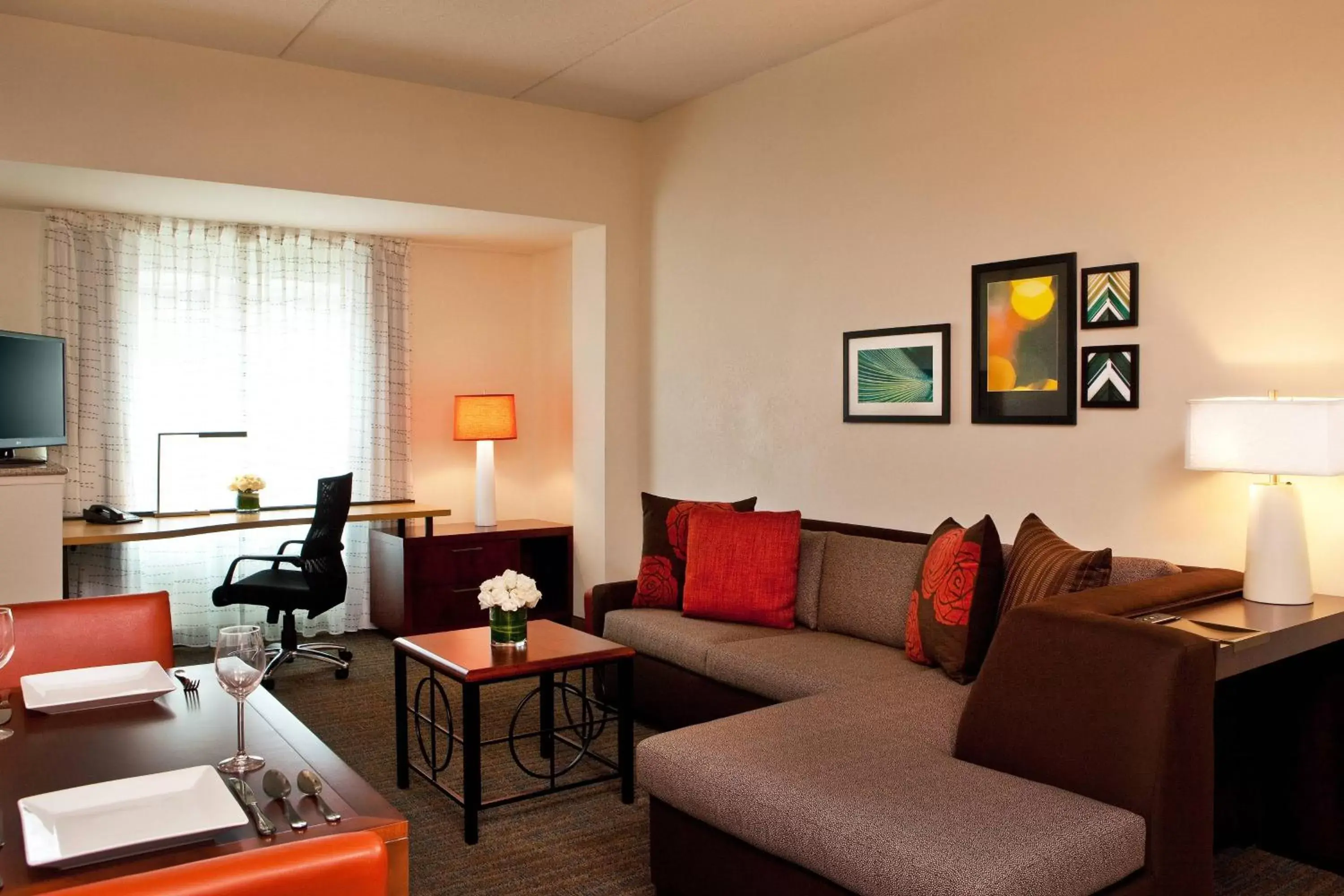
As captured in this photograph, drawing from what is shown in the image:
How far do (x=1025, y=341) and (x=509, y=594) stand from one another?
2099 millimetres

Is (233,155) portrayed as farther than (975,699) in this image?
Yes

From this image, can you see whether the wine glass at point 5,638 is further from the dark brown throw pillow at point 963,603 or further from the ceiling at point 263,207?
the ceiling at point 263,207

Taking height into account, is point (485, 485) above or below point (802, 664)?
above

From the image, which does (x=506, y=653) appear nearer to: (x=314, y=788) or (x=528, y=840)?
(x=528, y=840)

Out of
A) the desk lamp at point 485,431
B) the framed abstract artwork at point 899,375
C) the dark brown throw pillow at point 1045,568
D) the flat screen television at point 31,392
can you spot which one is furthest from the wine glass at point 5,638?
the desk lamp at point 485,431

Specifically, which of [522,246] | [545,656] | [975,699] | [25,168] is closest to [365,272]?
[522,246]

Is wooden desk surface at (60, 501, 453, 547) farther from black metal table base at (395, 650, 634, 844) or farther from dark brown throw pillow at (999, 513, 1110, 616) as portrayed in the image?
dark brown throw pillow at (999, 513, 1110, 616)

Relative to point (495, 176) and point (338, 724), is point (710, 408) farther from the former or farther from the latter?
point (338, 724)

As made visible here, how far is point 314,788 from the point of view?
62.4 inches

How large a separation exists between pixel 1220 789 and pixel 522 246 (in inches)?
195

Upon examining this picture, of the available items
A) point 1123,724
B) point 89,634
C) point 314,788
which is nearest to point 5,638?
point 314,788

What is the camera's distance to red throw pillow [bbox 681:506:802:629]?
4.09 meters

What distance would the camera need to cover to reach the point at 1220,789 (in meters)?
2.97

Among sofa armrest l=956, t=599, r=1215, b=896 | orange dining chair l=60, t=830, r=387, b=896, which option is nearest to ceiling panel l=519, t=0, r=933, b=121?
sofa armrest l=956, t=599, r=1215, b=896
